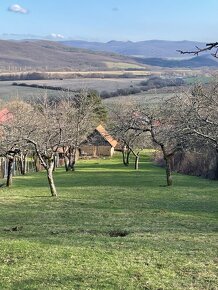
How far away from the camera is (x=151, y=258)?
10.9 m

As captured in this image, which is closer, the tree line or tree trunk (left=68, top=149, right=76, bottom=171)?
the tree line

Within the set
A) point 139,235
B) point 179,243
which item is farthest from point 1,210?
point 179,243

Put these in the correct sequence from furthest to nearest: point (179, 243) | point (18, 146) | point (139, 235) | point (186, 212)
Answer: point (18, 146)
point (186, 212)
point (139, 235)
point (179, 243)

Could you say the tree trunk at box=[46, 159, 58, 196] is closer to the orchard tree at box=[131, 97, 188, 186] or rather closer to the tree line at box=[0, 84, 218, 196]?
the tree line at box=[0, 84, 218, 196]

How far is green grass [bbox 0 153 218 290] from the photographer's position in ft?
30.6

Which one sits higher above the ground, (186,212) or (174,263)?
(174,263)

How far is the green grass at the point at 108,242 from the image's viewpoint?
30.6ft

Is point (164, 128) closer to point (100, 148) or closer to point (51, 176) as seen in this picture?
point (51, 176)

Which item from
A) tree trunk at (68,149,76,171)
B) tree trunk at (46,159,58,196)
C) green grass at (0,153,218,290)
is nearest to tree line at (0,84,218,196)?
tree trunk at (46,159,58,196)

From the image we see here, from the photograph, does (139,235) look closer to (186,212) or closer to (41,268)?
(41,268)

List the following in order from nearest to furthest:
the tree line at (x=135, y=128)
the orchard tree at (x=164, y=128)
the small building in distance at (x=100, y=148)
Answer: the tree line at (x=135, y=128), the orchard tree at (x=164, y=128), the small building in distance at (x=100, y=148)

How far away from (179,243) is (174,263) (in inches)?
88.6

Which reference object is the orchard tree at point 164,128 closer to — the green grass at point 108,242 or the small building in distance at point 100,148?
the green grass at point 108,242

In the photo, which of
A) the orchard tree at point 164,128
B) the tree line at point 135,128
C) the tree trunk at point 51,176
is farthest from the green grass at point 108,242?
the orchard tree at point 164,128
